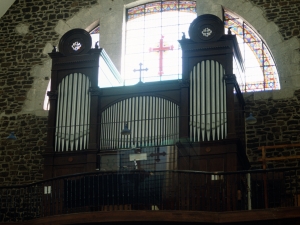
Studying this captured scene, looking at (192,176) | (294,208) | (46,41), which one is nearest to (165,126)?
(192,176)

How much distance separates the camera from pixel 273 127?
1581cm

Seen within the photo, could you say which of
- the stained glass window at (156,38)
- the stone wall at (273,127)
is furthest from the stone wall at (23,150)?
the stone wall at (273,127)

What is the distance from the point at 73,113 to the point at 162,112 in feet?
6.10

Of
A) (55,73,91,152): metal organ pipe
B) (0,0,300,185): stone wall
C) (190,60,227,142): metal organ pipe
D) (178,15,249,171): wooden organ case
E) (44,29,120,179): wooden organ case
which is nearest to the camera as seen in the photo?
(178,15,249,171): wooden organ case

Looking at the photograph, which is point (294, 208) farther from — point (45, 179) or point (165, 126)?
point (45, 179)

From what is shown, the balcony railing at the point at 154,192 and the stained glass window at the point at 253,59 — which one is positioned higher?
the stained glass window at the point at 253,59

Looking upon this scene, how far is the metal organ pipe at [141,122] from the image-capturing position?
1424 centimetres

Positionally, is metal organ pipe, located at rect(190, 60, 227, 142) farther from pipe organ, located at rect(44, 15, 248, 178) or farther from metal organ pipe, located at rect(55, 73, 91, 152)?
metal organ pipe, located at rect(55, 73, 91, 152)

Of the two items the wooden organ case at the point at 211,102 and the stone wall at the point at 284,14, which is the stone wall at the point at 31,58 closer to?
the stone wall at the point at 284,14

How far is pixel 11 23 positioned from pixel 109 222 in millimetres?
7451

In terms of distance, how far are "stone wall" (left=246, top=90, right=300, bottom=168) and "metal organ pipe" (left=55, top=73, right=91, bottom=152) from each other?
140 inches

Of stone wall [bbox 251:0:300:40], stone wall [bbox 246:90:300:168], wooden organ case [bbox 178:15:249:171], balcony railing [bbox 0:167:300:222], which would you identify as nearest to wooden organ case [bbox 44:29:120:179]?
balcony railing [bbox 0:167:300:222]

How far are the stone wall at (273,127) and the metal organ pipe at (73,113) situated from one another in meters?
3.55

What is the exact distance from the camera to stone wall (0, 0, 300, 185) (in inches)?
655
